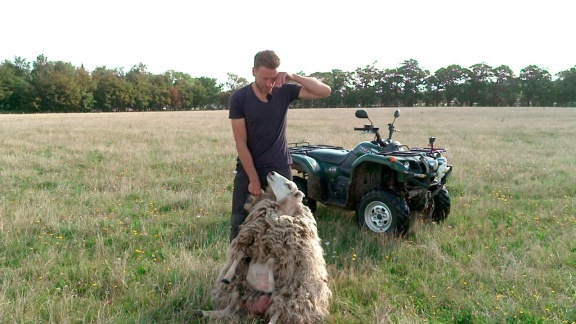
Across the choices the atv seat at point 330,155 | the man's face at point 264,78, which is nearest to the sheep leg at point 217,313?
the man's face at point 264,78

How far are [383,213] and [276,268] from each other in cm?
252

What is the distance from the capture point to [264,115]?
3.80m

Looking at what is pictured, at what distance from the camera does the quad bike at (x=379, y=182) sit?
218 inches

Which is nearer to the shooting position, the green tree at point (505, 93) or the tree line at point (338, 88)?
the tree line at point (338, 88)

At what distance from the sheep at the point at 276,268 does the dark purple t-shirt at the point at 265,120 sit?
353 mm

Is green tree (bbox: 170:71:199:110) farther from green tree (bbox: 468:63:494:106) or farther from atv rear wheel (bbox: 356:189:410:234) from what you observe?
atv rear wheel (bbox: 356:189:410:234)

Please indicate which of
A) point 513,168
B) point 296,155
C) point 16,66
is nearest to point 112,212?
point 296,155

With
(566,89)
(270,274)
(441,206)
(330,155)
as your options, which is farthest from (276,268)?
(566,89)

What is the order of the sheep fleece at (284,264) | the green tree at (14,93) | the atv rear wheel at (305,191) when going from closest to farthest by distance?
the sheep fleece at (284,264) < the atv rear wheel at (305,191) < the green tree at (14,93)

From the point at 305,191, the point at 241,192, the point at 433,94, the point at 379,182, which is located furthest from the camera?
the point at 433,94

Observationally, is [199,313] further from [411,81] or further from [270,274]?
[411,81]

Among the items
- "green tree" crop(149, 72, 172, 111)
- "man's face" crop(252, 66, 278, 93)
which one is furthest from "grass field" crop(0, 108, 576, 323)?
"green tree" crop(149, 72, 172, 111)

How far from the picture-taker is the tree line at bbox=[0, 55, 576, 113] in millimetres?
74750

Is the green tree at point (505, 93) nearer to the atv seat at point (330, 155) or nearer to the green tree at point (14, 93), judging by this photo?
the green tree at point (14, 93)
